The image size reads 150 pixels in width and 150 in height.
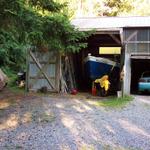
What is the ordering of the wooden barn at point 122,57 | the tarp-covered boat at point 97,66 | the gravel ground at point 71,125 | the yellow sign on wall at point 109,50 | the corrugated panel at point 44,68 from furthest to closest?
the yellow sign on wall at point 109,50, the tarp-covered boat at point 97,66, the corrugated panel at point 44,68, the wooden barn at point 122,57, the gravel ground at point 71,125

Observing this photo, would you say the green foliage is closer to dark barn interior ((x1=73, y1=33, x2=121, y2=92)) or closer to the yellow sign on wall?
dark barn interior ((x1=73, y1=33, x2=121, y2=92))

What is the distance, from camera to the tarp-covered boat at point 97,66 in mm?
23125

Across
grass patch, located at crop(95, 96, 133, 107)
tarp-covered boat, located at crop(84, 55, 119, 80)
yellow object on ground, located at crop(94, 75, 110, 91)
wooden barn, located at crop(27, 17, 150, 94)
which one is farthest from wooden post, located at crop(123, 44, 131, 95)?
tarp-covered boat, located at crop(84, 55, 119, 80)

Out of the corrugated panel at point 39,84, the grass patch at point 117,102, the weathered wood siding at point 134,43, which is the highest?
the weathered wood siding at point 134,43

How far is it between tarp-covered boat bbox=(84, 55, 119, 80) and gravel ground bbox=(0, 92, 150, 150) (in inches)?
218

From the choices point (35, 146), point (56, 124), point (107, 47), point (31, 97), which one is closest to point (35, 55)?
point (31, 97)

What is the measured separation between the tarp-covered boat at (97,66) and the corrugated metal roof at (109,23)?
6.27 ft

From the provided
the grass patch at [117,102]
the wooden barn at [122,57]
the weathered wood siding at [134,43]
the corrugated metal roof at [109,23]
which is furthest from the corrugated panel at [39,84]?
the grass patch at [117,102]

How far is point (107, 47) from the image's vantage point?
29.1m

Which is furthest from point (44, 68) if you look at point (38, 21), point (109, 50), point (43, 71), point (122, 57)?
point (38, 21)

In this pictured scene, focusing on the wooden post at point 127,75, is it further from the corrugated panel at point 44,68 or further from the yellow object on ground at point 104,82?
the corrugated panel at point 44,68

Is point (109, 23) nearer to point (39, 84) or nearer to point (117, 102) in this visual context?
point (39, 84)

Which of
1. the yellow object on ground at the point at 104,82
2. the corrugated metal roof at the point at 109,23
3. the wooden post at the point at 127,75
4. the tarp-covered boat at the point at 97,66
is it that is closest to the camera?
the wooden post at the point at 127,75

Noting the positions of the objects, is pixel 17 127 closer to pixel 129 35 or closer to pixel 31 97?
pixel 31 97
